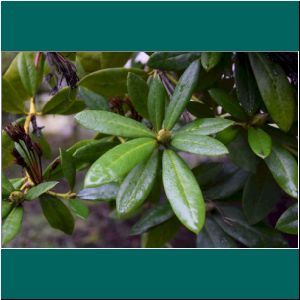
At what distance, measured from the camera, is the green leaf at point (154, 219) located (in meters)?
0.93

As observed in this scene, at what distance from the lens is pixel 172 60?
807 millimetres

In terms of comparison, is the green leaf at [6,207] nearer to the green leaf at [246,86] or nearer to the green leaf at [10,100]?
the green leaf at [10,100]

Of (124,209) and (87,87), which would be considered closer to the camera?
(124,209)

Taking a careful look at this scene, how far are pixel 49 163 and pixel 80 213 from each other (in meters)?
0.11

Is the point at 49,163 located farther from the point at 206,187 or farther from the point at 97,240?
the point at 97,240

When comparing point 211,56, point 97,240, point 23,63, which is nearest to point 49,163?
point 23,63

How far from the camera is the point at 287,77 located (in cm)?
81

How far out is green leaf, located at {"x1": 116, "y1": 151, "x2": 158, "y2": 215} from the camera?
0.70 meters

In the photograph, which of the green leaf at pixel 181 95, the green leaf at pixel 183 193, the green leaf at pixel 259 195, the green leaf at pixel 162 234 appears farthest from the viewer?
the green leaf at pixel 162 234

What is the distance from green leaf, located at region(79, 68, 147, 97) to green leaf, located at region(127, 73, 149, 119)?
0.05 m

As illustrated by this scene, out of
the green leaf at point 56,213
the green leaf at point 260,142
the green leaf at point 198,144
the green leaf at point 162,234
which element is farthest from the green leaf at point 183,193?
the green leaf at point 162,234

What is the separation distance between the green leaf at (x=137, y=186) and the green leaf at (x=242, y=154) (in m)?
0.17

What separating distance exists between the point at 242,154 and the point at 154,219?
Result: 0.25 m

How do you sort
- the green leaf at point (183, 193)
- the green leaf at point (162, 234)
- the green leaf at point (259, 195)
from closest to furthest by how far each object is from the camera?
the green leaf at point (183, 193) → the green leaf at point (259, 195) → the green leaf at point (162, 234)
